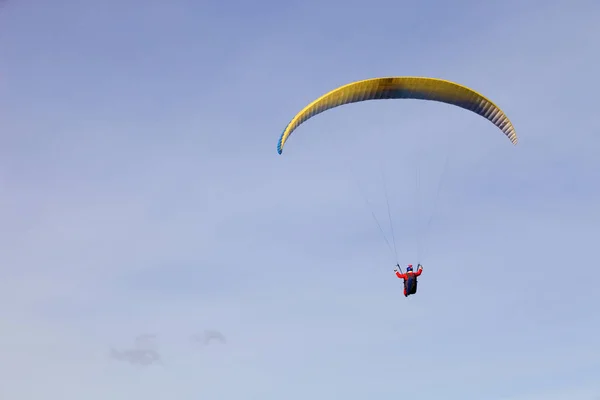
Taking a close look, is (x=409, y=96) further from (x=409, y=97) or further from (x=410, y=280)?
(x=410, y=280)

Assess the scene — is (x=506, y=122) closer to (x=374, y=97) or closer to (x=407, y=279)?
(x=374, y=97)

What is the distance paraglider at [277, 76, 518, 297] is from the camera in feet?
169

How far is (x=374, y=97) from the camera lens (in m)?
53.4

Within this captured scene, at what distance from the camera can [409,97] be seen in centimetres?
5409

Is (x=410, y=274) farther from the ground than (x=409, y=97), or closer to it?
closer to it

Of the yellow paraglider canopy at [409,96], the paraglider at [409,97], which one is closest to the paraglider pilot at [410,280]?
the paraglider at [409,97]

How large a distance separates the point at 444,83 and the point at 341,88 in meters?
6.92


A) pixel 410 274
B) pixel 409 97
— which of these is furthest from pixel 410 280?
pixel 409 97

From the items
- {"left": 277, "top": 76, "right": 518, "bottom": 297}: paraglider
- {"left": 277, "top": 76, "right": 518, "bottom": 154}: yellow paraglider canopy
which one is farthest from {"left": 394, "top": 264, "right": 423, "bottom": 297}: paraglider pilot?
{"left": 277, "top": 76, "right": 518, "bottom": 154}: yellow paraglider canopy

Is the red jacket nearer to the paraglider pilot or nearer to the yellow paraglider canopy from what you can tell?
the paraglider pilot

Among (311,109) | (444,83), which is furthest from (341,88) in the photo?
(444,83)

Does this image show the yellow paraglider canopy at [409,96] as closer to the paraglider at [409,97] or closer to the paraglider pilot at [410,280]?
the paraglider at [409,97]

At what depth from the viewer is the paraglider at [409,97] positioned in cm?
5144

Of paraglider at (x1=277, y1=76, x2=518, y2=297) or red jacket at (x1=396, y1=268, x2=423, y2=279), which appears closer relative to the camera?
paraglider at (x1=277, y1=76, x2=518, y2=297)
